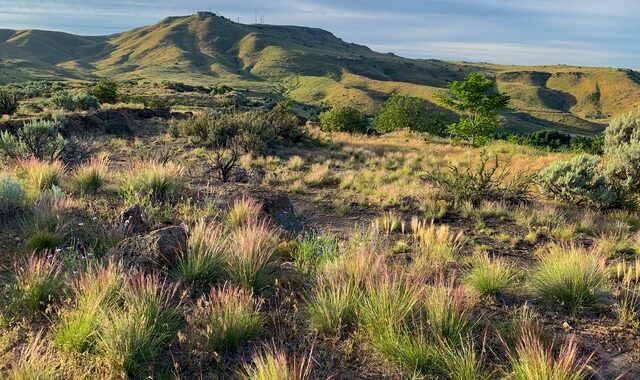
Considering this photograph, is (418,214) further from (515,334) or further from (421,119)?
(421,119)

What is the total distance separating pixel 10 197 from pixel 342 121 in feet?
91.4

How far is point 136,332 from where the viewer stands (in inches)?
134

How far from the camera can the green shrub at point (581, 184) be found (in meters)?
9.93

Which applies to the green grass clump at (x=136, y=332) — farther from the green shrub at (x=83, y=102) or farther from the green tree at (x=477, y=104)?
the green tree at (x=477, y=104)

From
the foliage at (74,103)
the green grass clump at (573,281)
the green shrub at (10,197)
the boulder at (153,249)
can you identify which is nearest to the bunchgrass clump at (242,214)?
the boulder at (153,249)

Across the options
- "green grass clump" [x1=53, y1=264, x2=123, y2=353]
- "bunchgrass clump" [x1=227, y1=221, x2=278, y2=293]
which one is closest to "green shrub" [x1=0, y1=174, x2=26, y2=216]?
"green grass clump" [x1=53, y1=264, x2=123, y2=353]

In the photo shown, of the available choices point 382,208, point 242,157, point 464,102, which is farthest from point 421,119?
point 382,208

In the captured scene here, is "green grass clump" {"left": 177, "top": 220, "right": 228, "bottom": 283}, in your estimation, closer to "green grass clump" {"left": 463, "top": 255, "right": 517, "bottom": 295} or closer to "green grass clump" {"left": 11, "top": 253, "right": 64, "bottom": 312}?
"green grass clump" {"left": 11, "top": 253, "right": 64, "bottom": 312}

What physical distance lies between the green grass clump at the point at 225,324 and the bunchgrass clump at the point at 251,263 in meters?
0.62

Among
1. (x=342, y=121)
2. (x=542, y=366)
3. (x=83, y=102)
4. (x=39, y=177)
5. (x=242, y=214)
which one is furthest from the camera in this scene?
(x=342, y=121)

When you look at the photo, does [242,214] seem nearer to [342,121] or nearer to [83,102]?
[83,102]

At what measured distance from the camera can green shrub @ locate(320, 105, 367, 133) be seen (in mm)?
33312

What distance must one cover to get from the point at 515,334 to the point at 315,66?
171007 millimetres

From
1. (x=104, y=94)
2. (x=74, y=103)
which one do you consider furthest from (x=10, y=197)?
(x=104, y=94)
